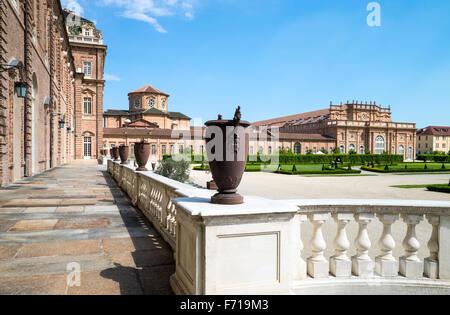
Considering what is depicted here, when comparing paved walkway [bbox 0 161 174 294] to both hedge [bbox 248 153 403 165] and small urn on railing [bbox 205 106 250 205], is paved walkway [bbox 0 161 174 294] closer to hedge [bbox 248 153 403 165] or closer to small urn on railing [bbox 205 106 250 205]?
small urn on railing [bbox 205 106 250 205]

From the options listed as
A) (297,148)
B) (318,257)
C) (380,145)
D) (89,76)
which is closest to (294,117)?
(380,145)

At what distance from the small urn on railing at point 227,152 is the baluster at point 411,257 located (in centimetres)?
183

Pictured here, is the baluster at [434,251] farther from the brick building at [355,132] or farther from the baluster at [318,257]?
the brick building at [355,132]

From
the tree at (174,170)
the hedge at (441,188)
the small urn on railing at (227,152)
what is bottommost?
the hedge at (441,188)

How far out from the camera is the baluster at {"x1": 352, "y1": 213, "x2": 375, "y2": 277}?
10.4 ft

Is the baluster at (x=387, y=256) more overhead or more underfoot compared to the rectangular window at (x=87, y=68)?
more underfoot

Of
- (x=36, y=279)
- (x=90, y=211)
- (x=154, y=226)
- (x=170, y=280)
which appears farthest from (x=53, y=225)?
(x=170, y=280)

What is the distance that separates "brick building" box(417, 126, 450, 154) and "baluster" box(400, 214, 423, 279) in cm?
11741

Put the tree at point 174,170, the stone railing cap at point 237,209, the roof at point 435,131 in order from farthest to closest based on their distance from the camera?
the roof at point 435,131, the tree at point 174,170, the stone railing cap at point 237,209

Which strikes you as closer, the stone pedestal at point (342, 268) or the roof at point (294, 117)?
the stone pedestal at point (342, 268)

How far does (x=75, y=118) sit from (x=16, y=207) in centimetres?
3649

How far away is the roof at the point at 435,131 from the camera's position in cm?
10312

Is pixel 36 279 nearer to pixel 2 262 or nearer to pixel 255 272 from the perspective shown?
pixel 2 262

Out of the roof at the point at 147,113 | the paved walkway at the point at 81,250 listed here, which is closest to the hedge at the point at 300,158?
the roof at the point at 147,113
